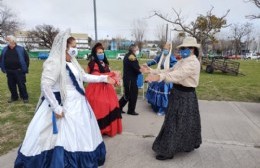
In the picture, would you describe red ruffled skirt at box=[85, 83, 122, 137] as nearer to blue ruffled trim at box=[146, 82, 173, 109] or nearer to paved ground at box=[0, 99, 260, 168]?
paved ground at box=[0, 99, 260, 168]

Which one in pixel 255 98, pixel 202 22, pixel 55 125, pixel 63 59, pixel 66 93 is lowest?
pixel 255 98

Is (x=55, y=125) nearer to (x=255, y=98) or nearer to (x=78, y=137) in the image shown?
(x=78, y=137)

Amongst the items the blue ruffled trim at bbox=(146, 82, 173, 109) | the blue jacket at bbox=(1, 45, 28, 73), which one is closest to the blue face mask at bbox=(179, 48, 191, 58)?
the blue ruffled trim at bbox=(146, 82, 173, 109)

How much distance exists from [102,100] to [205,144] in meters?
2.09

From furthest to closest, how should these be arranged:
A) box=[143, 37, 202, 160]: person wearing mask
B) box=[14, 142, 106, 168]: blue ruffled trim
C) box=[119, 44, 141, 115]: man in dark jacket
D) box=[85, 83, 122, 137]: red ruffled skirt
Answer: box=[119, 44, 141, 115]: man in dark jacket
box=[85, 83, 122, 137]: red ruffled skirt
box=[143, 37, 202, 160]: person wearing mask
box=[14, 142, 106, 168]: blue ruffled trim

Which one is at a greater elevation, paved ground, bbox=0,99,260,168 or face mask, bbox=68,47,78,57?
face mask, bbox=68,47,78,57

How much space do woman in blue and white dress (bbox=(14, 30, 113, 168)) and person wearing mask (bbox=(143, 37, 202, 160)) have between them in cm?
116

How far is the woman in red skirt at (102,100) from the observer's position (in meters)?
5.47

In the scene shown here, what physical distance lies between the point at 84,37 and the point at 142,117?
9446cm

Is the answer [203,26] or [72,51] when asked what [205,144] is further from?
[203,26]

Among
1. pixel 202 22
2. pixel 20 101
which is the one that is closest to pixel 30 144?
pixel 20 101

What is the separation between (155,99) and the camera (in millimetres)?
7441

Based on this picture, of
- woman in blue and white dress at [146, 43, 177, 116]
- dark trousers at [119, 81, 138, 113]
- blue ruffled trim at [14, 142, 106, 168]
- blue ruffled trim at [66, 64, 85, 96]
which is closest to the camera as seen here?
blue ruffled trim at [14, 142, 106, 168]

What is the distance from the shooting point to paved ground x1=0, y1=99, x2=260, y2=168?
4395 millimetres
